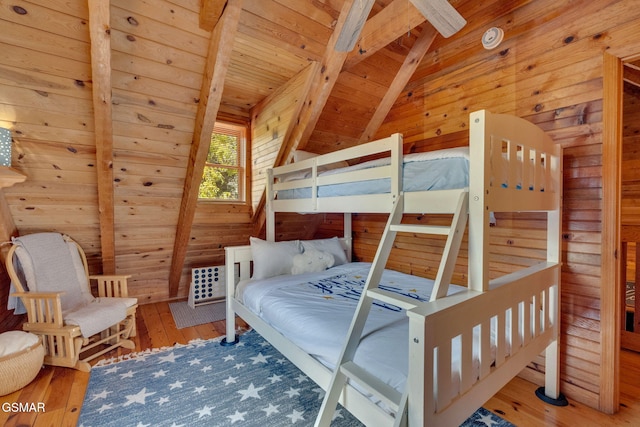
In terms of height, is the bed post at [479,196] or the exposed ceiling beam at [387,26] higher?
the exposed ceiling beam at [387,26]

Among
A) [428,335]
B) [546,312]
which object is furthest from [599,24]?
[428,335]

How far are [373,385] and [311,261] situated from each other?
164 centimetres

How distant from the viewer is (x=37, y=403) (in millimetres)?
1825

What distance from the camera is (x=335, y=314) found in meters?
1.73

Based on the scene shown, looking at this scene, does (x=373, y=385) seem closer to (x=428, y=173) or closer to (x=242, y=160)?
Answer: (x=428, y=173)

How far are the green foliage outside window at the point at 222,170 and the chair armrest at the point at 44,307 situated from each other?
1695 millimetres

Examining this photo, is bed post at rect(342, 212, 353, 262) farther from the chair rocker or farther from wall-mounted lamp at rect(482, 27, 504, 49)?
the chair rocker

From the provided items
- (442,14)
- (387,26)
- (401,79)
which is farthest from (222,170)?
(442,14)

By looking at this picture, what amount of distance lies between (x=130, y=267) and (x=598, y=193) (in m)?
4.16

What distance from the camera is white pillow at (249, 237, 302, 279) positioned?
2584 mm

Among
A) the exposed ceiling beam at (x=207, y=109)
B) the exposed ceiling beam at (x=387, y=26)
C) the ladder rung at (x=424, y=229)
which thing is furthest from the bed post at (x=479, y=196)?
the exposed ceiling beam at (x=207, y=109)

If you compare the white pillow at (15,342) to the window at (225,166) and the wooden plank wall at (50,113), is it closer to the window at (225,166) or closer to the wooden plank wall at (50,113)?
the wooden plank wall at (50,113)

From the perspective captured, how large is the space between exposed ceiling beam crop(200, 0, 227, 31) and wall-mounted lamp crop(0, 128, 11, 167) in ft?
4.91

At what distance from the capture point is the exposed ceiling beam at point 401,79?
8.90ft
